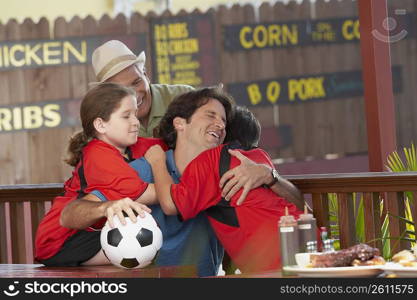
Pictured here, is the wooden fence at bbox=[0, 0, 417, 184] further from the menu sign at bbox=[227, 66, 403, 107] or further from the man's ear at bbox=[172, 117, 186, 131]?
the man's ear at bbox=[172, 117, 186, 131]

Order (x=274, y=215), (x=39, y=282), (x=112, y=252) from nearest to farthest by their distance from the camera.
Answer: (x=39, y=282)
(x=112, y=252)
(x=274, y=215)

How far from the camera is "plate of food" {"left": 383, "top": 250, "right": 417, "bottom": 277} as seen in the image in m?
3.27

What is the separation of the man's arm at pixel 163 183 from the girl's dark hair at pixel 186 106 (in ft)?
0.79

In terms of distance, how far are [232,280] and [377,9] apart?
293 cm

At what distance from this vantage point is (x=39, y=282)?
3.33 m

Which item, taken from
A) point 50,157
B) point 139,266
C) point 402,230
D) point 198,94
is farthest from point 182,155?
point 50,157

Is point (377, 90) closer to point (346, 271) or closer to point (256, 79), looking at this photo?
point (346, 271)

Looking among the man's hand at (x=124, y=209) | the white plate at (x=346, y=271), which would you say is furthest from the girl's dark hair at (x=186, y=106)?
the white plate at (x=346, y=271)

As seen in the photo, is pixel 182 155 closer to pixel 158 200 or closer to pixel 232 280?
pixel 158 200

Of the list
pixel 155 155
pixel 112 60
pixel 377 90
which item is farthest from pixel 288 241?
pixel 377 90

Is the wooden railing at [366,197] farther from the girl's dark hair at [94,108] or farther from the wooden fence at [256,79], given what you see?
the wooden fence at [256,79]

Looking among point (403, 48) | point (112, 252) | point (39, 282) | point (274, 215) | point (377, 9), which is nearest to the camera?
point (39, 282)

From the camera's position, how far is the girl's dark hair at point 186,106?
4805mm

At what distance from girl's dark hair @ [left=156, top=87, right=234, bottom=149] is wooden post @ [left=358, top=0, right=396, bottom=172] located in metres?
1.15
